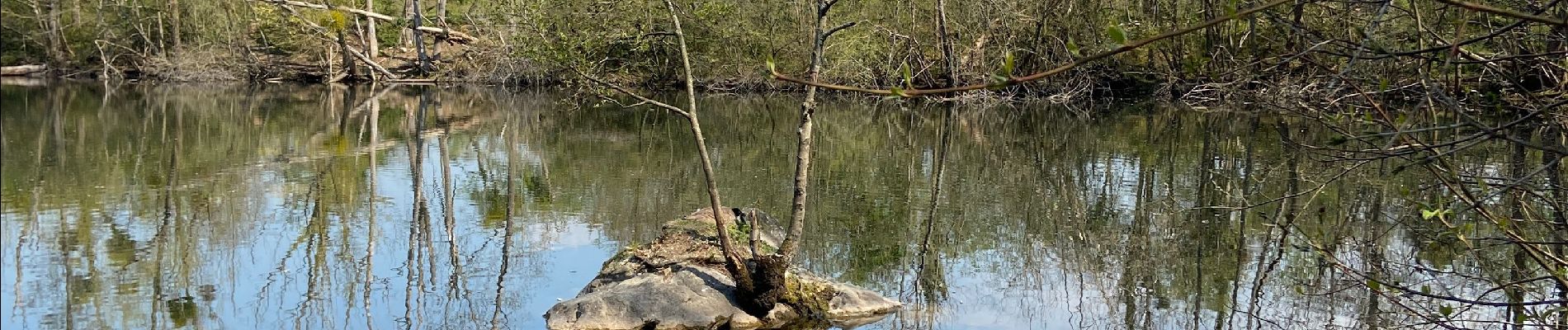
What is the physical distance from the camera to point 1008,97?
30047 millimetres

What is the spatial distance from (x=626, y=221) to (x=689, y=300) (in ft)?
12.1

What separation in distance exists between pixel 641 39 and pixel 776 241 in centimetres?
201

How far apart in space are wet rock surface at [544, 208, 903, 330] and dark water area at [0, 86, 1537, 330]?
0.88 ft

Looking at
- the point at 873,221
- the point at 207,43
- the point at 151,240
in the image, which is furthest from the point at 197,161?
the point at 207,43

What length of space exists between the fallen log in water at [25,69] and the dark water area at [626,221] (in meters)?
18.4

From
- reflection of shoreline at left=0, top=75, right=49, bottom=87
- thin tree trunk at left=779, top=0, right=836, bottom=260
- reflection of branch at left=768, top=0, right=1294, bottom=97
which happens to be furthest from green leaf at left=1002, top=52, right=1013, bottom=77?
Result: reflection of shoreline at left=0, top=75, right=49, bottom=87

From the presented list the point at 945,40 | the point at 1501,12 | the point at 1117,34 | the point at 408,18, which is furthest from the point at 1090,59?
the point at 408,18

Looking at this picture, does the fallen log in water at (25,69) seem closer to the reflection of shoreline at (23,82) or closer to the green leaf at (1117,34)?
the reflection of shoreline at (23,82)

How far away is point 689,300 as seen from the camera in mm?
7078

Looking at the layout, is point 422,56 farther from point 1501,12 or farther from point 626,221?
point 1501,12

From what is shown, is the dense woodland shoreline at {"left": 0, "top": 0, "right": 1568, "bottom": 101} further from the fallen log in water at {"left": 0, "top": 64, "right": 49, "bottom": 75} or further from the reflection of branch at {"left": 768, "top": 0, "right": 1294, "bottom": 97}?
the reflection of branch at {"left": 768, "top": 0, "right": 1294, "bottom": 97}

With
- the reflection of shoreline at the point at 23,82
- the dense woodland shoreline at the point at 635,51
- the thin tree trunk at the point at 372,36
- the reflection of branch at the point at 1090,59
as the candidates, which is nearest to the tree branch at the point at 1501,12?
the reflection of branch at the point at 1090,59

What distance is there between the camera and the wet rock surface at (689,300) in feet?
22.7

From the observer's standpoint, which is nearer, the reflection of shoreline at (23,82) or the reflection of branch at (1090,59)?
the reflection of branch at (1090,59)
